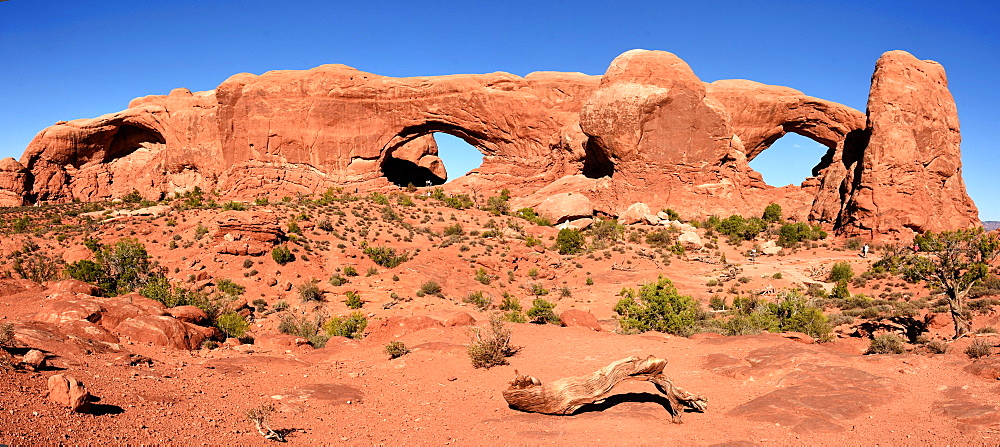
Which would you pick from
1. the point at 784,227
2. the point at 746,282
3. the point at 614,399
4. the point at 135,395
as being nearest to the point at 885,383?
the point at 614,399

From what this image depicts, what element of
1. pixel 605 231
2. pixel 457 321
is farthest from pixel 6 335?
pixel 605 231

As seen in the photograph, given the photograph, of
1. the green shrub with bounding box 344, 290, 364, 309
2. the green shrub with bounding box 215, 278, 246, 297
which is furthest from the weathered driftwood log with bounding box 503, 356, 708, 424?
the green shrub with bounding box 215, 278, 246, 297

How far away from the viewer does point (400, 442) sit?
6.75 m

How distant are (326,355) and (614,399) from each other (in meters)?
5.92

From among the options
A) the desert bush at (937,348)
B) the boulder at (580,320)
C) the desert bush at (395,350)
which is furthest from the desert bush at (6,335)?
the desert bush at (937,348)

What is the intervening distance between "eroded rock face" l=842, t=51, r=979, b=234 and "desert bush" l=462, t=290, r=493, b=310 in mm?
22038

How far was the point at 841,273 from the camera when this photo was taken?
23.9 meters

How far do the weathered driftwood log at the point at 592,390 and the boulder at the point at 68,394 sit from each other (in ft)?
15.3

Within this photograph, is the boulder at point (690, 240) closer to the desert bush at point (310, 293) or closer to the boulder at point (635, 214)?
the boulder at point (635, 214)

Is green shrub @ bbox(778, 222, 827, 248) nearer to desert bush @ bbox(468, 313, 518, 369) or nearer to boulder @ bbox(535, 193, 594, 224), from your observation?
boulder @ bbox(535, 193, 594, 224)

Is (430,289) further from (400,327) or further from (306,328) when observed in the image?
(400,327)

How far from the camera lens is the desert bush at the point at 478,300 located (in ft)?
65.6

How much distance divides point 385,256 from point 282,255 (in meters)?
4.28

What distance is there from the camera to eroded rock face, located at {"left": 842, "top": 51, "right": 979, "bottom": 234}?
30.2 meters
